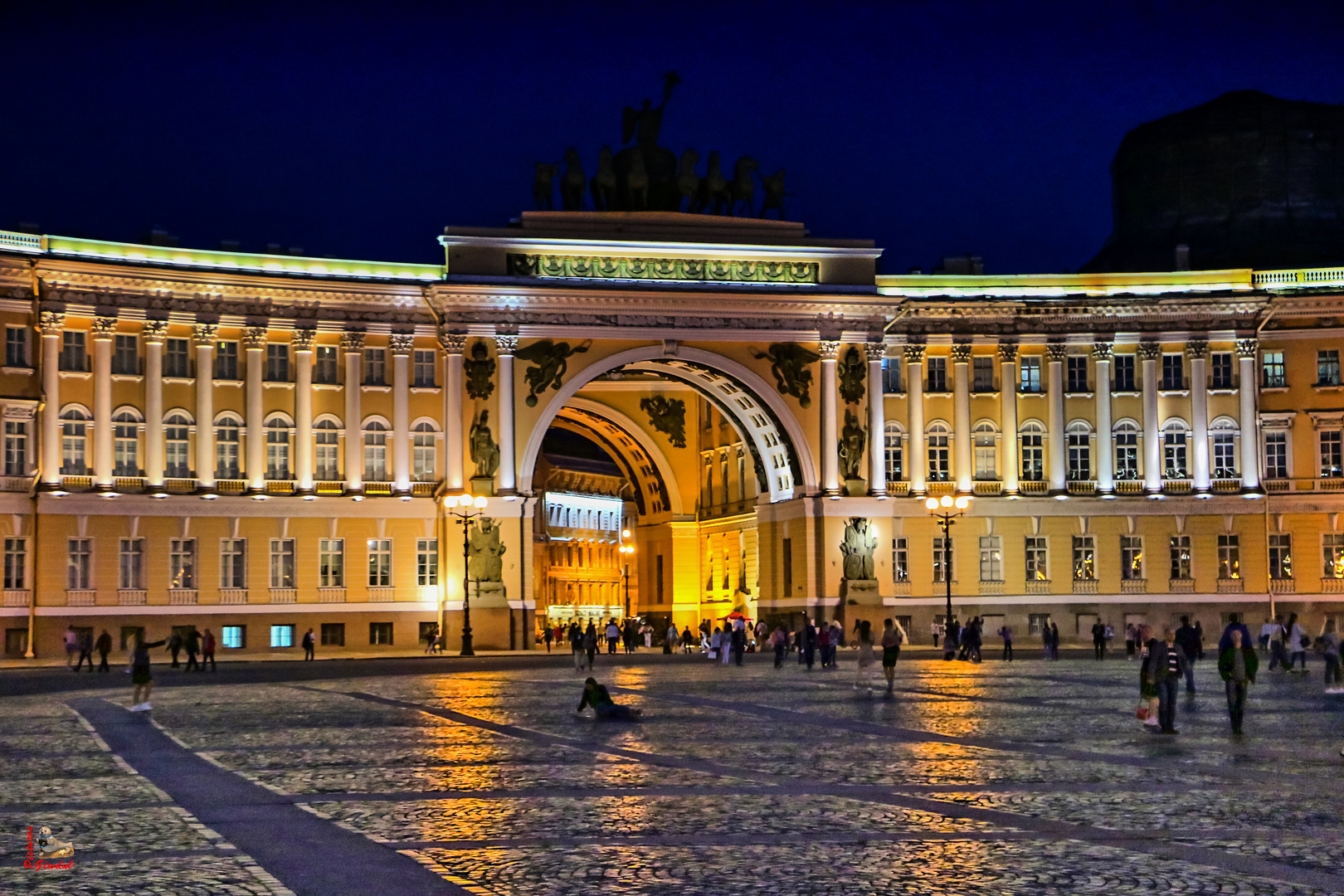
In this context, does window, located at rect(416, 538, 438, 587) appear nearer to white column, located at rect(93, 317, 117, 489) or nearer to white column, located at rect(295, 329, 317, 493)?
white column, located at rect(295, 329, 317, 493)

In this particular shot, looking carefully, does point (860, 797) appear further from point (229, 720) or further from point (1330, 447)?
point (1330, 447)

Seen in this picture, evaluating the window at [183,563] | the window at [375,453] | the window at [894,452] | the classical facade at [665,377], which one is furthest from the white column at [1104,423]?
the window at [183,563]

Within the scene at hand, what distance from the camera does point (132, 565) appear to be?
A: 67.9 m

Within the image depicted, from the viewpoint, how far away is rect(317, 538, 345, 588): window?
70.9 m

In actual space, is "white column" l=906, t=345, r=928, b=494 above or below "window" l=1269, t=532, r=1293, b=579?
above

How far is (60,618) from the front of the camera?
65938 millimetres

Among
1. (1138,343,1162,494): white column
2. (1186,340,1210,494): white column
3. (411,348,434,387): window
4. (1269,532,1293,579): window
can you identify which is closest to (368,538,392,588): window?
(411,348,434,387): window

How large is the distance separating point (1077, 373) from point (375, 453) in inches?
1151

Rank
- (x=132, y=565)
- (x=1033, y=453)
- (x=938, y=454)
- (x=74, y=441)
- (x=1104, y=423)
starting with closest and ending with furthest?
(x=74, y=441) < (x=132, y=565) < (x=1104, y=423) < (x=938, y=454) < (x=1033, y=453)

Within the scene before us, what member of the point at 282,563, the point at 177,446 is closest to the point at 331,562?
the point at 282,563

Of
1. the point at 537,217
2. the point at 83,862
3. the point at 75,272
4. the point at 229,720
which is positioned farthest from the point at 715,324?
the point at 83,862

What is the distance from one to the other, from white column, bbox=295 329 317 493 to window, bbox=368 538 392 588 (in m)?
3.36

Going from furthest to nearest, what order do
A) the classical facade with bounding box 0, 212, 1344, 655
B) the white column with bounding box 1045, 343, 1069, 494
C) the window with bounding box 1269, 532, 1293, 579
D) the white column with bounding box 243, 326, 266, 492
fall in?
the white column with bounding box 1045, 343, 1069, 494 → the window with bounding box 1269, 532, 1293, 579 → the white column with bounding box 243, 326, 266, 492 → the classical facade with bounding box 0, 212, 1344, 655

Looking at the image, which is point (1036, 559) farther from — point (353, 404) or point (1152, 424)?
point (353, 404)
